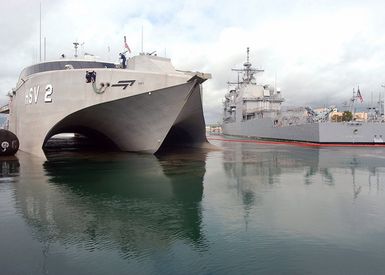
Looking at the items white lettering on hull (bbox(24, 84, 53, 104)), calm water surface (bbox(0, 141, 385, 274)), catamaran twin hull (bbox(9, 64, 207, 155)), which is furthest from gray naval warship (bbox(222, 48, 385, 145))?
white lettering on hull (bbox(24, 84, 53, 104))

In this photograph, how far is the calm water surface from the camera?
179 inches

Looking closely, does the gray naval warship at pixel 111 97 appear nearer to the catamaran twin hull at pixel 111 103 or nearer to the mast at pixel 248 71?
the catamaran twin hull at pixel 111 103

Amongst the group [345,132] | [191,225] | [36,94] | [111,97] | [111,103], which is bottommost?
[191,225]

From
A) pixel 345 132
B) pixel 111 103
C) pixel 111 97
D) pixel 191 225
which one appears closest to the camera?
pixel 191 225

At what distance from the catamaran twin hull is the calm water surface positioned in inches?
219

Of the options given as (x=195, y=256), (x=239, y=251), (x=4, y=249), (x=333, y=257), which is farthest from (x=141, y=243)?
(x=333, y=257)

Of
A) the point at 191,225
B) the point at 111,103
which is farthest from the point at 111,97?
the point at 191,225

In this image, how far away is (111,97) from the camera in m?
15.7

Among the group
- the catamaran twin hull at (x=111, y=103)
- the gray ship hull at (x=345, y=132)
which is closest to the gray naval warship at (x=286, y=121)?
the gray ship hull at (x=345, y=132)

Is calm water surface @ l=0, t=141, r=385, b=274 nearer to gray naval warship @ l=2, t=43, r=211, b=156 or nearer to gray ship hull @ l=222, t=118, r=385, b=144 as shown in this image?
gray naval warship @ l=2, t=43, r=211, b=156

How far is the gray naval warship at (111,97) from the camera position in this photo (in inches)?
619

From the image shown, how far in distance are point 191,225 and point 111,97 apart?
10.8 m

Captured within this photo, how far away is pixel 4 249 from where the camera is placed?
5020 mm

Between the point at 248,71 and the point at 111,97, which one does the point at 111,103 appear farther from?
the point at 248,71
